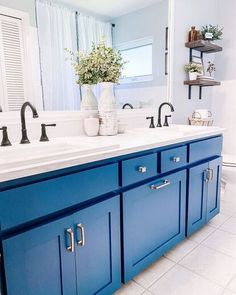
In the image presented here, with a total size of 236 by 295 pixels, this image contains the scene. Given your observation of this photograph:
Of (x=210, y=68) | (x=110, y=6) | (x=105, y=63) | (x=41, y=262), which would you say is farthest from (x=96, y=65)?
(x=210, y=68)

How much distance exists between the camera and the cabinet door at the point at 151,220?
1.26 metres

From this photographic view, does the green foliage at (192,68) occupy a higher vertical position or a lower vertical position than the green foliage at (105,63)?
higher

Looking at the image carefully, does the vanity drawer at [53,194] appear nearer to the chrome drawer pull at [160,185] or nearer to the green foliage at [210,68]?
the chrome drawer pull at [160,185]

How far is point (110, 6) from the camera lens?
1717mm

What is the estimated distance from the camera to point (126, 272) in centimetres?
128

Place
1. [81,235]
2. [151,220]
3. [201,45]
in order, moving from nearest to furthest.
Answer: [81,235] → [151,220] → [201,45]

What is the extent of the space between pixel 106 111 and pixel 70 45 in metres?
0.49

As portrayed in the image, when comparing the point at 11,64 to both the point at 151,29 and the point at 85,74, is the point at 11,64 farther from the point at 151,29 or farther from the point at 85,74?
the point at 151,29

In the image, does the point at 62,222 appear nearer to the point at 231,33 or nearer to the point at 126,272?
the point at 126,272

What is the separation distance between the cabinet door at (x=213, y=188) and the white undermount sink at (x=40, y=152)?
3.52ft

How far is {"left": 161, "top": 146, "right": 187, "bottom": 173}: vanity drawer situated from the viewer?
1.44 metres

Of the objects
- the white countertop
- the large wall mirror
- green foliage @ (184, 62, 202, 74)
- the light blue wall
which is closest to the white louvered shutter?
the large wall mirror

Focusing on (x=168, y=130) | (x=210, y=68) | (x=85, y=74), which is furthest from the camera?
(x=210, y=68)

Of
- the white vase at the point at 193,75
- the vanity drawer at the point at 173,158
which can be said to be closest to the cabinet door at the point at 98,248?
the vanity drawer at the point at 173,158
